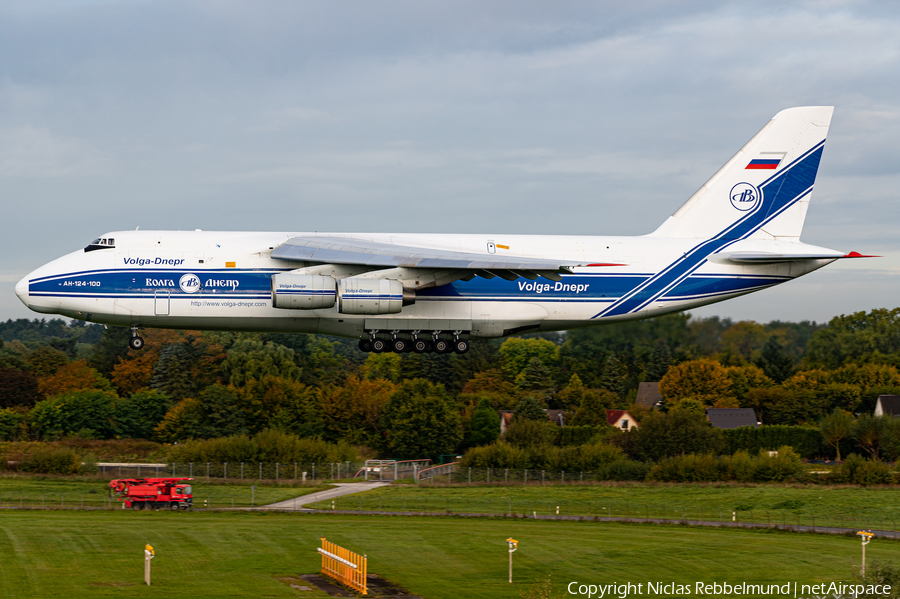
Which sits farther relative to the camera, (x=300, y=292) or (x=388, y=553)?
(x=388, y=553)

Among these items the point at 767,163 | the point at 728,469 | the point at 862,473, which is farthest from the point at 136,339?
the point at 862,473

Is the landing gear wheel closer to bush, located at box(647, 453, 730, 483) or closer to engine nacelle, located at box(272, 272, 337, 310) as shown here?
engine nacelle, located at box(272, 272, 337, 310)

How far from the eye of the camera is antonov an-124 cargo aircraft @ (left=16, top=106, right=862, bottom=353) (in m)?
32.1

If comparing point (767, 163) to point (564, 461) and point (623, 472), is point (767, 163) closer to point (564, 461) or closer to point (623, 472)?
point (623, 472)

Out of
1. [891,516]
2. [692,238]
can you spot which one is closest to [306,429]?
[891,516]

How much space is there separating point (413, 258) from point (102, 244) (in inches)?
413

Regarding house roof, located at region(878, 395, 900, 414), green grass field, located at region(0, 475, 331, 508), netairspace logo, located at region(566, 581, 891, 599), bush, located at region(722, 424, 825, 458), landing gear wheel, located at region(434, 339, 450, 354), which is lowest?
netairspace logo, located at region(566, 581, 891, 599)

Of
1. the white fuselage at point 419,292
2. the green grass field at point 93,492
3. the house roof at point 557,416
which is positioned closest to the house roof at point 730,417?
the house roof at point 557,416

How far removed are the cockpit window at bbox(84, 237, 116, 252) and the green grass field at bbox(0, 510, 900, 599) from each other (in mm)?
10970

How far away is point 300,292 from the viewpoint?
31219 millimetres

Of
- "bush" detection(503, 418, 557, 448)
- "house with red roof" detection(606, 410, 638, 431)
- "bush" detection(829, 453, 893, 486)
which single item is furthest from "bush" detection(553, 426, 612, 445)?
"bush" detection(829, 453, 893, 486)

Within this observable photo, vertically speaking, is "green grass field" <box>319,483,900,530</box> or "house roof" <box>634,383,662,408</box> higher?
"house roof" <box>634,383,662,408</box>

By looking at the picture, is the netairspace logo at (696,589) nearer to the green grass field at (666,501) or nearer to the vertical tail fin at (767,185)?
the vertical tail fin at (767,185)

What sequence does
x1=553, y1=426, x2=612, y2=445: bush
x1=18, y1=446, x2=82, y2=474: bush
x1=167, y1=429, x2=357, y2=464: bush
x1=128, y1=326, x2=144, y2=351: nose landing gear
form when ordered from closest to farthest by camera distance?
x1=128, y1=326, x2=144, y2=351: nose landing gear < x1=18, y1=446, x2=82, y2=474: bush < x1=167, y1=429, x2=357, y2=464: bush < x1=553, y1=426, x2=612, y2=445: bush
